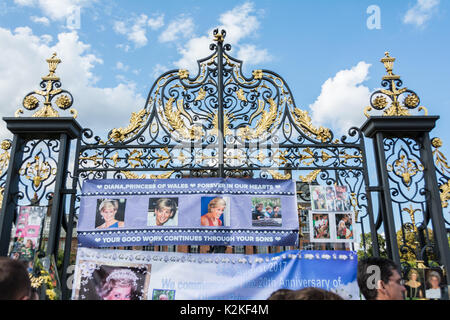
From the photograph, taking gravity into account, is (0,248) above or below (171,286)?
above

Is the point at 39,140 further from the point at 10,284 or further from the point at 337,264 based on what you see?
the point at 337,264

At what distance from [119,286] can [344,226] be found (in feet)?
11.3

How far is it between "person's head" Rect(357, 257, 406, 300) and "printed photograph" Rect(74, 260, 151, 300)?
3222 millimetres

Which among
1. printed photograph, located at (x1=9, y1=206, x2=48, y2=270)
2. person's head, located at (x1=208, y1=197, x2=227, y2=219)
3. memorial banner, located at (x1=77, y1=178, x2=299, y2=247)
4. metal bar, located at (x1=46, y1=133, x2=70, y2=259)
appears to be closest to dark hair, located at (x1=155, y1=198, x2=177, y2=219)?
memorial banner, located at (x1=77, y1=178, x2=299, y2=247)

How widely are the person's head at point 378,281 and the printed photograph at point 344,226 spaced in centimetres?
238

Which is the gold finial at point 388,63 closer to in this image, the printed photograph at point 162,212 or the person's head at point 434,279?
the person's head at point 434,279

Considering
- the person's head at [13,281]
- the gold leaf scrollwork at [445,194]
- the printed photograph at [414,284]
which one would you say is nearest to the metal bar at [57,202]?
the person's head at [13,281]

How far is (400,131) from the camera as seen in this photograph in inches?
226

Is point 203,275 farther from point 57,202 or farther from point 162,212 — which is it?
point 57,202

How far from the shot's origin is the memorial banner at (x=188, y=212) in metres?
5.32

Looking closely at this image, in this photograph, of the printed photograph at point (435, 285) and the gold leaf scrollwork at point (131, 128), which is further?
the gold leaf scrollwork at point (131, 128)

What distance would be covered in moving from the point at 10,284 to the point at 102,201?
11.8 ft

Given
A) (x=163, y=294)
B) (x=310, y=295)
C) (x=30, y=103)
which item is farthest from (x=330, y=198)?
(x=30, y=103)
